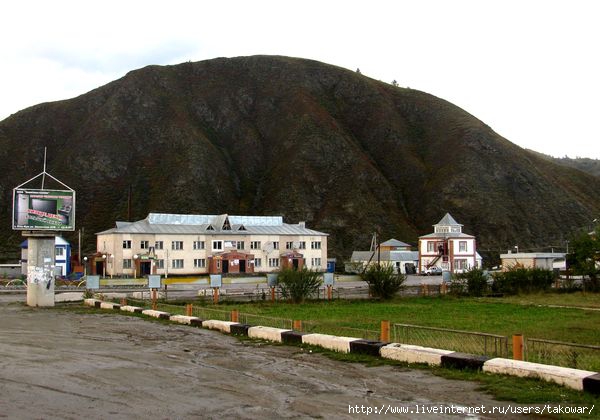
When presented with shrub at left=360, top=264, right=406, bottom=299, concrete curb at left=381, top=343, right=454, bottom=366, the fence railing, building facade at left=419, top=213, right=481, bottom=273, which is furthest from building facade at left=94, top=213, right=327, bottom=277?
concrete curb at left=381, top=343, right=454, bottom=366

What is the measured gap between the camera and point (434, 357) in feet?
43.7

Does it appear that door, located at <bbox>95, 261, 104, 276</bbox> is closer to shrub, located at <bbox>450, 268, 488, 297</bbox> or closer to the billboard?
the billboard

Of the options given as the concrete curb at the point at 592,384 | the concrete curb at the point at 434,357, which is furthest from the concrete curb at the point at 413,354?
the concrete curb at the point at 592,384

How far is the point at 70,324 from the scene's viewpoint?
24.0 m

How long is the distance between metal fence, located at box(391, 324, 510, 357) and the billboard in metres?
23.9

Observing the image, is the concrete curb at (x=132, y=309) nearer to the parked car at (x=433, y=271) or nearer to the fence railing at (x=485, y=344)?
the fence railing at (x=485, y=344)

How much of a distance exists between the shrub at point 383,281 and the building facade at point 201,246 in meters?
37.1

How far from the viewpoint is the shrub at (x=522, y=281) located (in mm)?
49562

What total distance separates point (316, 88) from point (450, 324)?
143 meters

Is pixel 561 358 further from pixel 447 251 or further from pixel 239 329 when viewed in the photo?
pixel 447 251

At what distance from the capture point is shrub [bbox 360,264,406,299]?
43.4m

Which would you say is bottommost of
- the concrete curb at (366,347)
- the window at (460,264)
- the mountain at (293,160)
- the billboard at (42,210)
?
the concrete curb at (366,347)

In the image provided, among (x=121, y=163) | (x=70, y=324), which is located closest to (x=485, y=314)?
(x=70, y=324)

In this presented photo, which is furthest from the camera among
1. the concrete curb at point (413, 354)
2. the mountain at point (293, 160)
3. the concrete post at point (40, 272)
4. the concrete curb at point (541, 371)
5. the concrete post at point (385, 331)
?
the mountain at point (293, 160)
